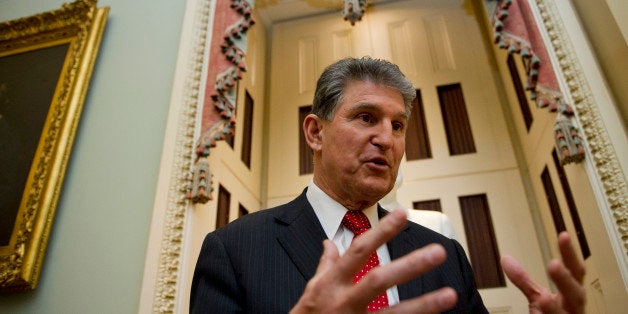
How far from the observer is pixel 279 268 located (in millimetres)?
1025

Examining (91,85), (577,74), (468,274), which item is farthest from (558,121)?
(91,85)

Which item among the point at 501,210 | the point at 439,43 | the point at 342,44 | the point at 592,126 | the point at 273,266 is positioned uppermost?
the point at 342,44

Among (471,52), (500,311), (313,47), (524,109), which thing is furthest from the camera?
(313,47)

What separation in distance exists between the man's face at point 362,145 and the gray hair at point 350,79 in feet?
0.06

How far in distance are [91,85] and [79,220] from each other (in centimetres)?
96

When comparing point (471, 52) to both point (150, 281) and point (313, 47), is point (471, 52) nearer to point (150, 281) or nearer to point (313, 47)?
point (313, 47)

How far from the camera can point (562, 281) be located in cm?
69

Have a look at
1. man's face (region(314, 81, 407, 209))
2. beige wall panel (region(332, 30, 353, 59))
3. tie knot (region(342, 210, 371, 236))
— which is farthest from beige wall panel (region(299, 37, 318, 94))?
tie knot (region(342, 210, 371, 236))

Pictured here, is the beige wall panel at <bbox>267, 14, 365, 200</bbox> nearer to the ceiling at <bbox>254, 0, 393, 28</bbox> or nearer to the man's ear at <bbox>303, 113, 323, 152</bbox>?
the ceiling at <bbox>254, 0, 393, 28</bbox>

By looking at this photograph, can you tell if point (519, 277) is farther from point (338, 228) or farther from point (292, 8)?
point (292, 8)

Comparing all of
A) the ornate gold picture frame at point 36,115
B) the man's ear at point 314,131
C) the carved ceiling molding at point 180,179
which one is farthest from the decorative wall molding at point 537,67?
the ornate gold picture frame at point 36,115

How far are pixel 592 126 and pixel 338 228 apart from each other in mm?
1666

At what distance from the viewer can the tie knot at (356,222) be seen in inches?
44.6

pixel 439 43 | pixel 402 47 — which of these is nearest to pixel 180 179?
pixel 402 47
